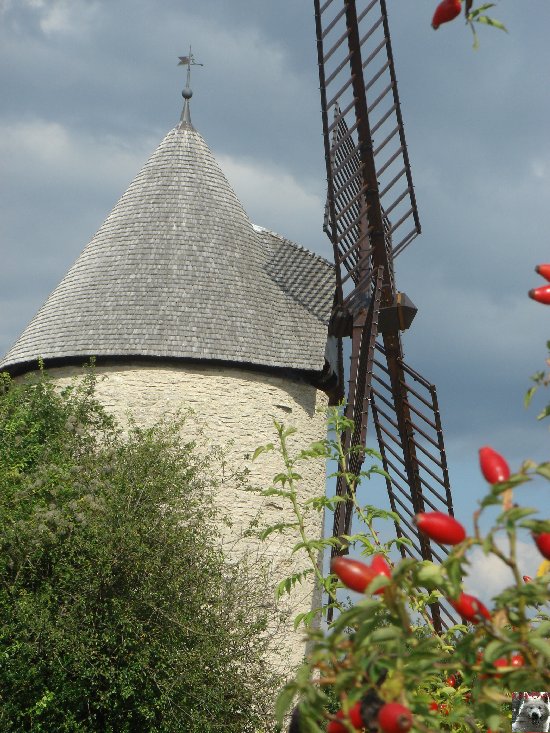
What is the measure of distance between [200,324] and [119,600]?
3857mm

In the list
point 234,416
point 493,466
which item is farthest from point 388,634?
point 234,416

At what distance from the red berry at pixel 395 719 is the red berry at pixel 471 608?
1.03 ft

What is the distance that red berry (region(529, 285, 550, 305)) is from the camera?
6.87 feet

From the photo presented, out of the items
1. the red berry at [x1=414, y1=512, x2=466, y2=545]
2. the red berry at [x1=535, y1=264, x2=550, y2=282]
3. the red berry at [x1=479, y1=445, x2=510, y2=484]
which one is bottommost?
the red berry at [x1=414, y1=512, x2=466, y2=545]

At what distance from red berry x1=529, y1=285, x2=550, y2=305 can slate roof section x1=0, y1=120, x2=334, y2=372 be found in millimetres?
9736

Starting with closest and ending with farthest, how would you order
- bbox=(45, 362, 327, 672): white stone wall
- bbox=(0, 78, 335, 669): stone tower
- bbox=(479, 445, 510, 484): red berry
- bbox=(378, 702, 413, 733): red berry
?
bbox=(378, 702, 413, 733): red berry, bbox=(479, 445, 510, 484): red berry, bbox=(45, 362, 327, 672): white stone wall, bbox=(0, 78, 335, 669): stone tower

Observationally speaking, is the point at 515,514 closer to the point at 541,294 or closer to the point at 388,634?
the point at 388,634

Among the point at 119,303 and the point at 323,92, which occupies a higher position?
the point at 323,92

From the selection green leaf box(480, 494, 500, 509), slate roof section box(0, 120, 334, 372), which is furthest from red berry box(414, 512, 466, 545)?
slate roof section box(0, 120, 334, 372)

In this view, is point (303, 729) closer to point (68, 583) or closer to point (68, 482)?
point (68, 583)

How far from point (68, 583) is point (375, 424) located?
513cm

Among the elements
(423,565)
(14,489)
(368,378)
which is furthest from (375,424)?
(423,565)

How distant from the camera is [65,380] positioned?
12.1 m

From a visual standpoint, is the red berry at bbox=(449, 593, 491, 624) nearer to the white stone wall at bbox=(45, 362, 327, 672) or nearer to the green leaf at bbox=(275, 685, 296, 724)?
the green leaf at bbox=(275, 685, 296, 724)
